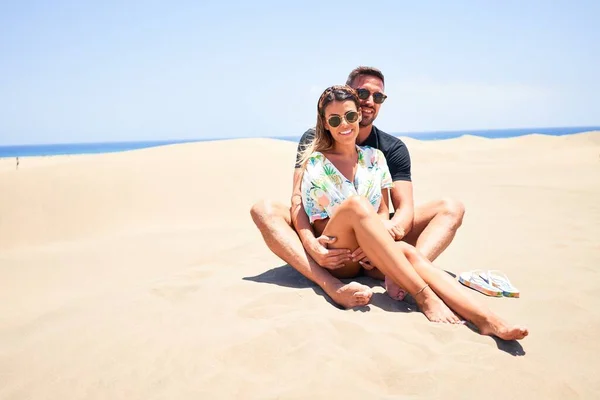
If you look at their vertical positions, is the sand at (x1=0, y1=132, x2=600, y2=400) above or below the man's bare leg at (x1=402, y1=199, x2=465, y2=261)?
below

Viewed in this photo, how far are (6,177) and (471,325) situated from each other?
936 cm

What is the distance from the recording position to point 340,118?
3547 mm

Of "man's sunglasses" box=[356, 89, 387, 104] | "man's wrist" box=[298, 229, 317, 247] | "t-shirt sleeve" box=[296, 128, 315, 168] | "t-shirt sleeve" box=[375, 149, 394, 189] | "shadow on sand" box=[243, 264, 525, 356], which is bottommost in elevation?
"shadow on sand" box=[243, 264, 525, 356]

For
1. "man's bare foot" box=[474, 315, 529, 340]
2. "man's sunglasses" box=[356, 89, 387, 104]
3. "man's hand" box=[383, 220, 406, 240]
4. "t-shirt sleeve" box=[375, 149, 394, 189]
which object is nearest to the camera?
"man's bare foot" box=[474, 315, 529, 340]

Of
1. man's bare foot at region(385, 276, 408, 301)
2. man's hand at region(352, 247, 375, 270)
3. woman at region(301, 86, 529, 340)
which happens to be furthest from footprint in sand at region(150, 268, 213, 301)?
man's bare foot at region(385, 276, 408, 301)

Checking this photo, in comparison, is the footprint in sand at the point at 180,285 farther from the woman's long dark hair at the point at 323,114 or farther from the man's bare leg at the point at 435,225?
the man's bare leg at the point at 435,225

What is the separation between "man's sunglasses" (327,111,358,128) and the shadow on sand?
4.38 ft

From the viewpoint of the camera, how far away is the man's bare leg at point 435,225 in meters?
3.69

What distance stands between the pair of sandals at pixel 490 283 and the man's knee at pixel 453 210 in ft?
1.59

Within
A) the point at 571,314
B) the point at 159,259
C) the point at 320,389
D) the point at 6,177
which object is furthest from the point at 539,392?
the point at 6,177

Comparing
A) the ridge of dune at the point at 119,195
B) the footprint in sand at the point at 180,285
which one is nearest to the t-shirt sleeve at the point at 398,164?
the footprint in sand at the point at 180,285

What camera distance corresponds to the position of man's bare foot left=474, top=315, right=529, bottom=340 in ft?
8.59

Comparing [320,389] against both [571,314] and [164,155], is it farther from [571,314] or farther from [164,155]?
[164,155]

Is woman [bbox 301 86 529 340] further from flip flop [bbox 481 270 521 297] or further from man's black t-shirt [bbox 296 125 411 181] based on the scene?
flip flop [bbox 481 270 521 297]
